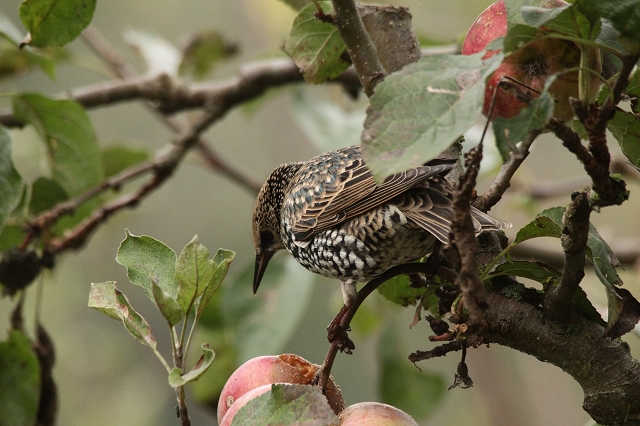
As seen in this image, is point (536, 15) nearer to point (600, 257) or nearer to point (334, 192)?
point (600, 257)

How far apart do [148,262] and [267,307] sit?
6.83ft

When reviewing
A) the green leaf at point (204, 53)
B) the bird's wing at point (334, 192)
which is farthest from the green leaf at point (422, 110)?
the green leaf at point (204, 53)

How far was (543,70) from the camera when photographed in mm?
1646

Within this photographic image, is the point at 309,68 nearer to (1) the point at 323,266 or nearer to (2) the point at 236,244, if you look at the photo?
(1) the point at 323,266

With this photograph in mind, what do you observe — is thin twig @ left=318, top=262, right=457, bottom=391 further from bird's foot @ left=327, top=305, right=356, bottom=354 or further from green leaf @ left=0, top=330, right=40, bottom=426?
green leaf @ left=0, top=330, right=40, bottom=426

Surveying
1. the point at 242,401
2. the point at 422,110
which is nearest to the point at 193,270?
the point at 242,401

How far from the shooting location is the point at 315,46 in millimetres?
2203

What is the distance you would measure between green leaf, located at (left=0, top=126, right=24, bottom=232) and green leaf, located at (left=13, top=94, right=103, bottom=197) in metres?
0.45

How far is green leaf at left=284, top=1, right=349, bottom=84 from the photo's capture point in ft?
6.99

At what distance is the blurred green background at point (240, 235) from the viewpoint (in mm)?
4418

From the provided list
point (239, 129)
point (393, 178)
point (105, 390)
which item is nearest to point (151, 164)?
point (393, 178)

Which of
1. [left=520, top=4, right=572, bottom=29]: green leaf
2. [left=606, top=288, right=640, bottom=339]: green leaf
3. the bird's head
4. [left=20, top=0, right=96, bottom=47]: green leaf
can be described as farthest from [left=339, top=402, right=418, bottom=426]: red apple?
the bird's head

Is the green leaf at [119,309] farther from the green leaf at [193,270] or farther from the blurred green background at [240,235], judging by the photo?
the blurred green background at [240,235]

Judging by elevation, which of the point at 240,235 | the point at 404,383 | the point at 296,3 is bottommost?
the point at 240,235
